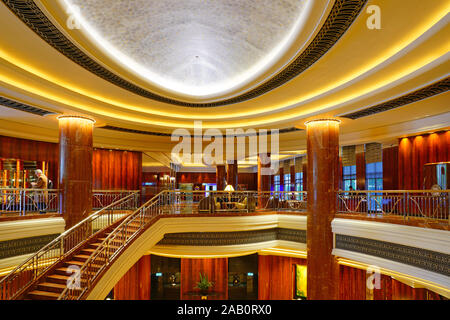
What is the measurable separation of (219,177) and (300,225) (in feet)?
33.5

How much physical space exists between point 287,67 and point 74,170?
606 centimetres

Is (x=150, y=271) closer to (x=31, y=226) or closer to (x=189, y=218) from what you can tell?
(x=189, y=218)

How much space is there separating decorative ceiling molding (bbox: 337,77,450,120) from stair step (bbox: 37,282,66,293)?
7.65m

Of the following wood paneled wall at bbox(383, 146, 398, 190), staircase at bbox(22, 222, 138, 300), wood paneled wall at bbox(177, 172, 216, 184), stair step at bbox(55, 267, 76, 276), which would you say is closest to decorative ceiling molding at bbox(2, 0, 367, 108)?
staircase at bbox(22, 222, 138, 300)

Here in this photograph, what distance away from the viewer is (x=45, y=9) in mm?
4066

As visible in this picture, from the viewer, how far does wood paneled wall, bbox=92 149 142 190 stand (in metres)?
12.8

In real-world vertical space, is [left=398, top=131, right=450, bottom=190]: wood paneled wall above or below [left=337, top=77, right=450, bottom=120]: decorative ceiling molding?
below

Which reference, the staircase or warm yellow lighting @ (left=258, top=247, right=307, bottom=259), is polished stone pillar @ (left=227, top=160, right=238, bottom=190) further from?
the staircase

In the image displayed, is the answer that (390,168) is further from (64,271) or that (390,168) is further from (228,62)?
(64,271)

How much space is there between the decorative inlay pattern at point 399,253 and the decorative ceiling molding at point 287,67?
4316 millimetres

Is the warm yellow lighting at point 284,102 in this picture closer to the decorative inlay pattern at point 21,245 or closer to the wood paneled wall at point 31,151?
the decorative inlay pattern at point 21,245

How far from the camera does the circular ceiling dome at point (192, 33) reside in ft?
14.6

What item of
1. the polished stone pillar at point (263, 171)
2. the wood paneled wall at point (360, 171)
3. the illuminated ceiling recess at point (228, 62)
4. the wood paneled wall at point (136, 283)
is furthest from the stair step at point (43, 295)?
the wood paneled wall at point (360, 171)
